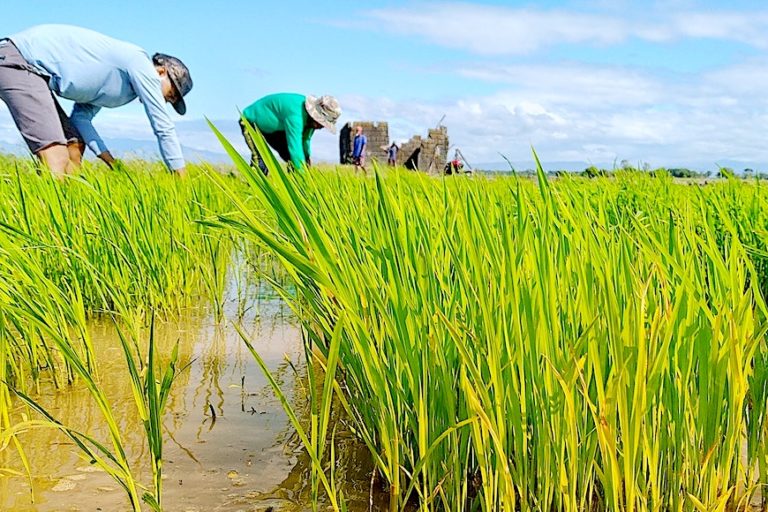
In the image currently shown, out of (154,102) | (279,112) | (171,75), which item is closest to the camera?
(154,102)

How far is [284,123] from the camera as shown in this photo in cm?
603

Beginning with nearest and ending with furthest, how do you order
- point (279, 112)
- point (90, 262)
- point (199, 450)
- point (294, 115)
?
point (199, 450) → point (90, 262) → point (294, 115) → point (279, 112)

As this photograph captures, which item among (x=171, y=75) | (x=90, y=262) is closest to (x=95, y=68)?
(x=171, y=75)

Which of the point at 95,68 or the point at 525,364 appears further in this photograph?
the point at 95,68

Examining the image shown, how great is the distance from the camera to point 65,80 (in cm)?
392

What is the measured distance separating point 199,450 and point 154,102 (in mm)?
3006

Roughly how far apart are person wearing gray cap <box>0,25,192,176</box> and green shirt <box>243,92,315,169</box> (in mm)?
1655

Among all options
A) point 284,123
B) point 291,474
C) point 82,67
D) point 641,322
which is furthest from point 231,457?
point 284,123

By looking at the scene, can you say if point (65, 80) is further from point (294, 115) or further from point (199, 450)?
point (199, 450)

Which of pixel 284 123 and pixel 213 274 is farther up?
pixel 284 123

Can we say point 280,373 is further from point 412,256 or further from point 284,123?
point 284,123

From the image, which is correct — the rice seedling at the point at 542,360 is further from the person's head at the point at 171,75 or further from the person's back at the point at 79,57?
the person's head at the point at 171,75

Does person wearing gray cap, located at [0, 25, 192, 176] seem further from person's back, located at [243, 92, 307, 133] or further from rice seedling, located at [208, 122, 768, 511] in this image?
rice seedling, located at [208, 122, 768, 511]

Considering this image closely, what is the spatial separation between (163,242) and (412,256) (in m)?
1.77
